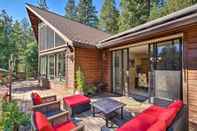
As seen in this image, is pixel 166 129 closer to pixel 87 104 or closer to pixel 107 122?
pixel 107 122

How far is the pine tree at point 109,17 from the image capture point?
25859mm

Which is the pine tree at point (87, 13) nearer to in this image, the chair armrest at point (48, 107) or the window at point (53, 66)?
the window at point (53, 66)

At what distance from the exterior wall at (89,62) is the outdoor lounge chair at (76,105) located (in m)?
3.38

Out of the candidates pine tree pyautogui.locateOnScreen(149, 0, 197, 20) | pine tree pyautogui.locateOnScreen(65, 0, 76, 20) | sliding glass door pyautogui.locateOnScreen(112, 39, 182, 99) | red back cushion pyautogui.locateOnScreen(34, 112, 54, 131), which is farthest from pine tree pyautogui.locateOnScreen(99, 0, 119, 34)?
red back cushion pyautogui.locateOnScreen(34, 112, 54, 131)

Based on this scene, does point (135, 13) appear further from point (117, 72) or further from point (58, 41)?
point (117, 72)

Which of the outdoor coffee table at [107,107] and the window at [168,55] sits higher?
the window at [168,55]

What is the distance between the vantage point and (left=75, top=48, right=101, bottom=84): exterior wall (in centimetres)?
903

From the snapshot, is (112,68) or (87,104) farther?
(112,68)

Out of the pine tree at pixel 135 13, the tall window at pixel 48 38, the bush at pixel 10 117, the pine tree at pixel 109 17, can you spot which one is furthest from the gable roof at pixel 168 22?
the pine tree at pixel 109 17

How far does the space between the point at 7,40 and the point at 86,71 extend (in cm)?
1519

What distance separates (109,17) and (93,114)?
22.9 m

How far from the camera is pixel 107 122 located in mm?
4473

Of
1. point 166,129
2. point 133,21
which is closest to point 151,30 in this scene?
point 166,129

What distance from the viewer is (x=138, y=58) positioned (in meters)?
10.1
